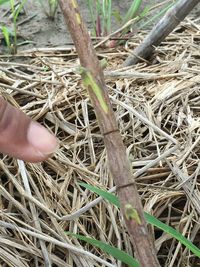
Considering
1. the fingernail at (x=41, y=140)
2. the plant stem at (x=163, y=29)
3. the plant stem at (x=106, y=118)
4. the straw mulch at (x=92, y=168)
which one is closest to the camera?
the plant stem at (x=106, y=118)

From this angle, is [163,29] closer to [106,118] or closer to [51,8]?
[51,8]

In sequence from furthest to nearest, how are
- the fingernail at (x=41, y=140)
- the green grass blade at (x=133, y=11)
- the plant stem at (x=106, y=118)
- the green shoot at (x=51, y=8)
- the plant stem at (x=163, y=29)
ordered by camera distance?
1. the green shoot at (x=51, y=8)
2. the green grass blade at (x=133, y=11)
3. the plant stem at (x=163, y=29)
4. the fingernail at (x=41, y=140)
5. the plant stem at (x=106, y=118)

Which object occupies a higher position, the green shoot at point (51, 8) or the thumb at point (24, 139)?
the green shoot at point (51, 8)

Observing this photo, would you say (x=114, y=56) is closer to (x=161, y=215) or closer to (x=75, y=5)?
(x=161, y=215)

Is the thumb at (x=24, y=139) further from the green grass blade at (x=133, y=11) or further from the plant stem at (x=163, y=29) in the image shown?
the green grass blade at (x=133, y=11)

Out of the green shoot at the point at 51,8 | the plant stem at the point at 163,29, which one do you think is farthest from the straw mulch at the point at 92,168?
the green shoot at the point at 51,8

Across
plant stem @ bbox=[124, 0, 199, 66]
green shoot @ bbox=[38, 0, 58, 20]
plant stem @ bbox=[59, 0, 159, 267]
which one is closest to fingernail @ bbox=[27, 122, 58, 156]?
plant stem @ bbox=[59, 0, 159, 267]

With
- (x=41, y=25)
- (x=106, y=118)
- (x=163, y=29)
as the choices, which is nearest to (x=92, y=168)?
(x=163, y=29)
